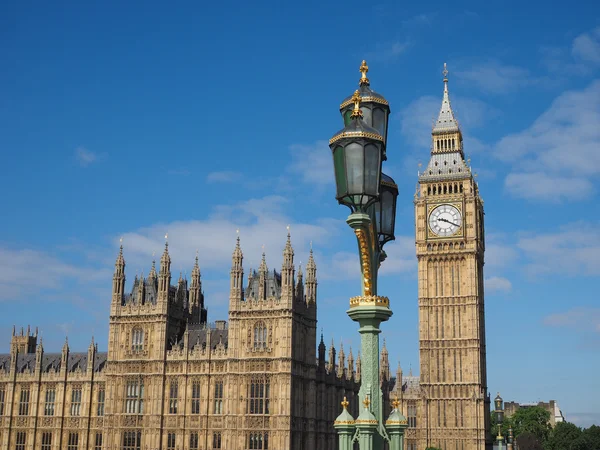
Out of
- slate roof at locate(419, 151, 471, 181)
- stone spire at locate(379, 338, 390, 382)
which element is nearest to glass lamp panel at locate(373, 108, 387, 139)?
slate roof at locate(419, 151, 471, 181)

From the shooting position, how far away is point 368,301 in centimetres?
1523

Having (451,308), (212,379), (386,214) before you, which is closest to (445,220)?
(451,308)

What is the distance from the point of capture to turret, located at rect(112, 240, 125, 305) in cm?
7588

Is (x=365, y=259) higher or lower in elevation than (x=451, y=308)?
lower

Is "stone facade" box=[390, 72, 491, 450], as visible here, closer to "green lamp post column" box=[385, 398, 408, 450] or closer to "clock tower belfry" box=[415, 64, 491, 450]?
"clock tower belfry" box=[415, 64, 491, 450]

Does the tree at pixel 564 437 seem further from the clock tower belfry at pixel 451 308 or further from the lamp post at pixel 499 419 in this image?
the lamp post at pixel 499 419

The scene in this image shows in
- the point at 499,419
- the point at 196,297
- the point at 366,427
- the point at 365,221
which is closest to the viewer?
the point at 366,427

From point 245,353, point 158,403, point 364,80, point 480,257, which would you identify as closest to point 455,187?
point 480,257

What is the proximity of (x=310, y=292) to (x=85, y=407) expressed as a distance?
26.3 m

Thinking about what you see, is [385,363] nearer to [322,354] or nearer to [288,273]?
[322,354]

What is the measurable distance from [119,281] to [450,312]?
41343mm

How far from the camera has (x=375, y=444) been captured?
14961mm

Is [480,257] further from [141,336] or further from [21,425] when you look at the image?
[21,425]

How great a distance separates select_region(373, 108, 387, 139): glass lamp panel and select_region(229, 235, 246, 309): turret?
55.0 meters
